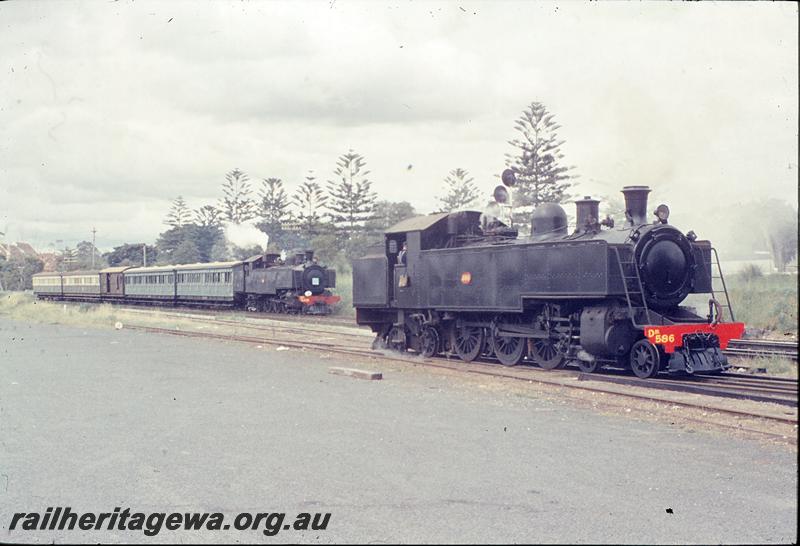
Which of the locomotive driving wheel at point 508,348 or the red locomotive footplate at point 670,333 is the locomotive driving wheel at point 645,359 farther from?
the locomotive driving wheel at point 508,348

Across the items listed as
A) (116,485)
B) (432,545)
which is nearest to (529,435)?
(432,545)

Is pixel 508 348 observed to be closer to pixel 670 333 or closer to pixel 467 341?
pixel 467 341

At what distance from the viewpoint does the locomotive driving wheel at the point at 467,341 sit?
15.4m

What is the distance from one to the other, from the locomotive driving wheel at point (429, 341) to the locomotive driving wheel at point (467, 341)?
40 centimetres

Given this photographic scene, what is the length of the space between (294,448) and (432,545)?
10.00ft

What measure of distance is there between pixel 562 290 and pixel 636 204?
6.35 ft

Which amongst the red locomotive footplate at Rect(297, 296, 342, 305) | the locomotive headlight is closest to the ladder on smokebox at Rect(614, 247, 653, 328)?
the locomotive headlight

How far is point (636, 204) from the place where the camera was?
Result: 12898mm

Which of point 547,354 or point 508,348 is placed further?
point 508,348

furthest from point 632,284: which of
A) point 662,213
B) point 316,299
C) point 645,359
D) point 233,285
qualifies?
point 233,285

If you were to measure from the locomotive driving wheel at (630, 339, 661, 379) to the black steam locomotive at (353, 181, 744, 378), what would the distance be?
2cm

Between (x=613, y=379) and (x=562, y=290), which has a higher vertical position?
(x=562, y=290)

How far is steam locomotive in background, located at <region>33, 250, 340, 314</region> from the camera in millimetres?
32250

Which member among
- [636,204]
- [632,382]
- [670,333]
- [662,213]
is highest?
[636,204]
